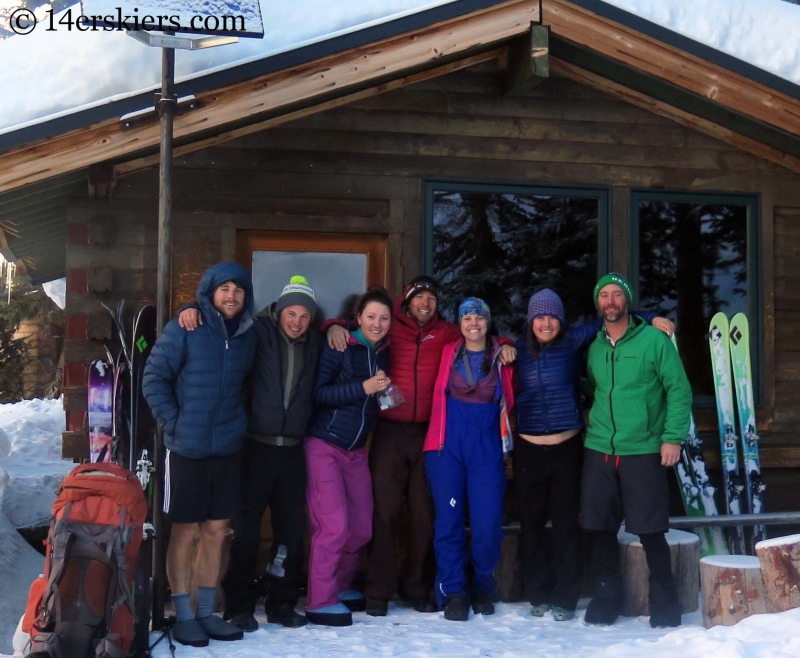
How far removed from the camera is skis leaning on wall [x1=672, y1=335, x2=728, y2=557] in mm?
5617

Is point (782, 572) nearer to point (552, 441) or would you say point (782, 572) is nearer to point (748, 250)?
point (552, 441)

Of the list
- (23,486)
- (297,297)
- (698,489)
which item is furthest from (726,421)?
(23,486)

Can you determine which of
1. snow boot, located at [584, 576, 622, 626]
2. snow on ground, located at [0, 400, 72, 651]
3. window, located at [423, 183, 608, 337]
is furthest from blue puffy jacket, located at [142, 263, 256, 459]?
snow on ground, located at [0, 400, 72, 651]

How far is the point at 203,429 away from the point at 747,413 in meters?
3.66

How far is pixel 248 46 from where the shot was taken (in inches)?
176

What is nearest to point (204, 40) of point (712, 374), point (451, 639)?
point (451, 639)

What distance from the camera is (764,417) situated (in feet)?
19.4

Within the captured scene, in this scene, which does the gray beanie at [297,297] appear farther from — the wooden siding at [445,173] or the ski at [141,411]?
the wooden siding at [445,173]

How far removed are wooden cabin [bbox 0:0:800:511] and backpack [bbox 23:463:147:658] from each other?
5.10 feet

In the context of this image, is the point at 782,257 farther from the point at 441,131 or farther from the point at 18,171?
the point at 18,171

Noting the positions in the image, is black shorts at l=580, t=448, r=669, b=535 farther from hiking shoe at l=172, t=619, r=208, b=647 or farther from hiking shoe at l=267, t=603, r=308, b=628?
hiking shoe at l=172, t=619, r=208, b=647

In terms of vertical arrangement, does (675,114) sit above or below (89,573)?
above

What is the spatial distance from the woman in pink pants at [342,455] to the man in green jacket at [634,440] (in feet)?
3.77

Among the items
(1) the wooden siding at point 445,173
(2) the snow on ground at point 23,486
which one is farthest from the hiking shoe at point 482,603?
(2) the snow on ground at point 23,486
